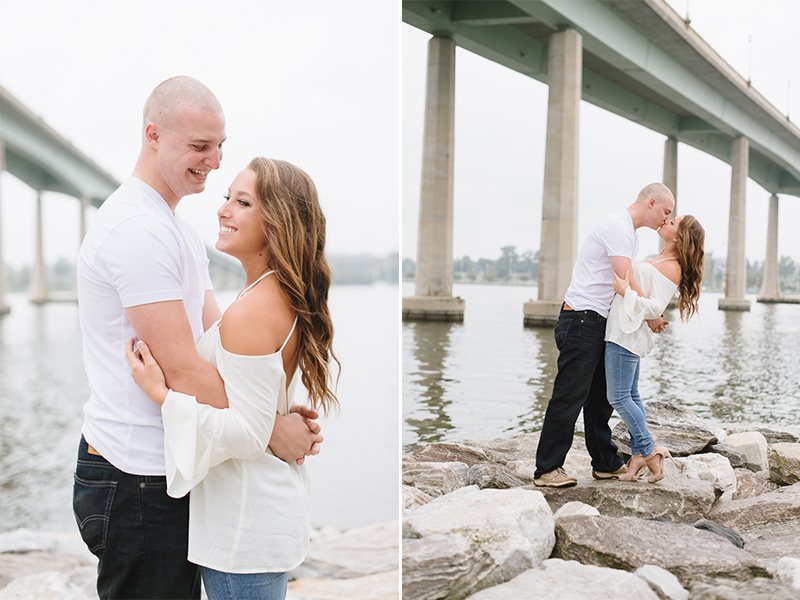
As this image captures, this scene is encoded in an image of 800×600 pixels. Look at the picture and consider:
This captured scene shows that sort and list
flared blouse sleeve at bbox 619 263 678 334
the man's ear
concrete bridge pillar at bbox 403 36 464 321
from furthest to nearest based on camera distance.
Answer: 1. concrete bridge pillar at bbox 403 36 464 321
2. flared blouse sleeve at bbox 619 263 678 334
3. the man's ear

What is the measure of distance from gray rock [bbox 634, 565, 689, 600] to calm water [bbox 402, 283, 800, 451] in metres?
1.50

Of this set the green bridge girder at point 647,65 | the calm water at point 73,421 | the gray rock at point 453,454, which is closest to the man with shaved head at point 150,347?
the gray rock at point 453,454

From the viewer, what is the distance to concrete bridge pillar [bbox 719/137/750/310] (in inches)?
142

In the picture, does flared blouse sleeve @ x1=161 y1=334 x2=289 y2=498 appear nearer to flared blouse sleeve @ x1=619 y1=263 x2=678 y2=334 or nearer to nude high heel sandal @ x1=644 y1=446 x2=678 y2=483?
flared blouse sleeve @ x1=619 y1=263 x2=678 y2=334

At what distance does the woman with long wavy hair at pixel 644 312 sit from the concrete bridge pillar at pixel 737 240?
962mm

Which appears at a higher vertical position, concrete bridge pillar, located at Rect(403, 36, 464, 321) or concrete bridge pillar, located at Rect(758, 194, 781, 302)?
concrete bridge pillar, located at Rect(403, 36, 464, 321)

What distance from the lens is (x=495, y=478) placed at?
2949 millimetres

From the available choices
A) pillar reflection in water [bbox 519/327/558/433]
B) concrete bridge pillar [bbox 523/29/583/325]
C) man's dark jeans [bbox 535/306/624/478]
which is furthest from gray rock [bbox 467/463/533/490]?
A: concrete bridge pillar [bbox 523/29/583/325]

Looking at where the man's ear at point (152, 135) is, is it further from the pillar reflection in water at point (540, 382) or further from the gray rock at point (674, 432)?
the pillar reflection in water at point (540, 382)

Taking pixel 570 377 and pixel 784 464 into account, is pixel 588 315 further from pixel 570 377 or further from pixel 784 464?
pixel 784 464

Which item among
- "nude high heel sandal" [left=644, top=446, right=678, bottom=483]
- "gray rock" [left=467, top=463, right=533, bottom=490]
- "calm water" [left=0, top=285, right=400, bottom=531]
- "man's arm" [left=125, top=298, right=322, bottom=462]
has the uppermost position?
"man's arm" [left=125, top=298, right=322, bottom=462]

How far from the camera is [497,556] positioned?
2.15 m

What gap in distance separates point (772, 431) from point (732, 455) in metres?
0.60

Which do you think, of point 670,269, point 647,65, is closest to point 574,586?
point 670,269
